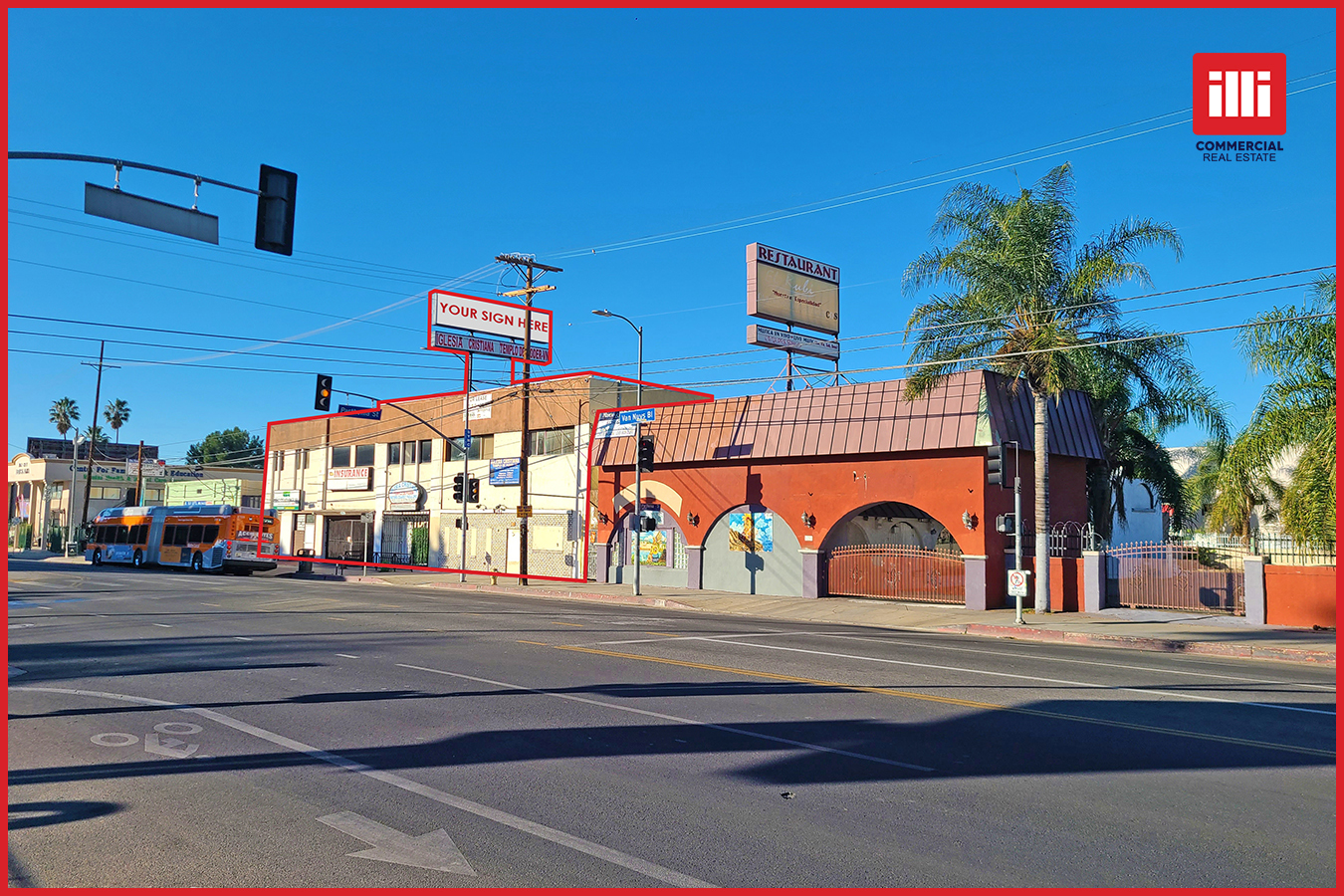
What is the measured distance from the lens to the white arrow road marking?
5711mm

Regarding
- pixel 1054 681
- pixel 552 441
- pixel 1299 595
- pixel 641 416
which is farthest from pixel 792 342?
pixel 1054 681

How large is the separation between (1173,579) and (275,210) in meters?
21.1

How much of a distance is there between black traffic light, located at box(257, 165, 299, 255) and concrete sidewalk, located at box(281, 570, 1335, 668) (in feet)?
51.6

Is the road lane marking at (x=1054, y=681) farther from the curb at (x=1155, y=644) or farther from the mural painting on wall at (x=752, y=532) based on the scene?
the mural painting on wall at (x=752, y=532)

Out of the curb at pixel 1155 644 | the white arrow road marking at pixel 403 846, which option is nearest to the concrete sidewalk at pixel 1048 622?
the curb at pixel 1155 644

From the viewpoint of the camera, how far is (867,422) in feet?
94.6

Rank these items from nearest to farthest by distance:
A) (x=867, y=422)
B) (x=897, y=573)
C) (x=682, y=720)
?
(x=682, y=720), (x=897, y=573), (x=867, y=422)

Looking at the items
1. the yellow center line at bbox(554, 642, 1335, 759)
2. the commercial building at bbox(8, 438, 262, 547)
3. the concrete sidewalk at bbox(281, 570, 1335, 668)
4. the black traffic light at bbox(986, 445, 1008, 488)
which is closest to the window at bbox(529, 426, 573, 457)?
the concrete sidewalk at bbox(281, 570, 1335, 668)

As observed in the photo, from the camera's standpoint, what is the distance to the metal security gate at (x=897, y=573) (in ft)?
88.6

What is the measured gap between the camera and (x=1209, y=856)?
19.2 feet

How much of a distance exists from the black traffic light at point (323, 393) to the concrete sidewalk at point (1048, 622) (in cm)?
915

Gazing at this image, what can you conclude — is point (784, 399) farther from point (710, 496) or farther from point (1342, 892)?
point (1342, 892)

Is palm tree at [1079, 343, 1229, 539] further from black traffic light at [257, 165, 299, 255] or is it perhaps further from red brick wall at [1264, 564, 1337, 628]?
black traffic light at [257, 165, 299, 255]

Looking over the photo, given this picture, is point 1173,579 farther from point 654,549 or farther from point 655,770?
point 655,770
